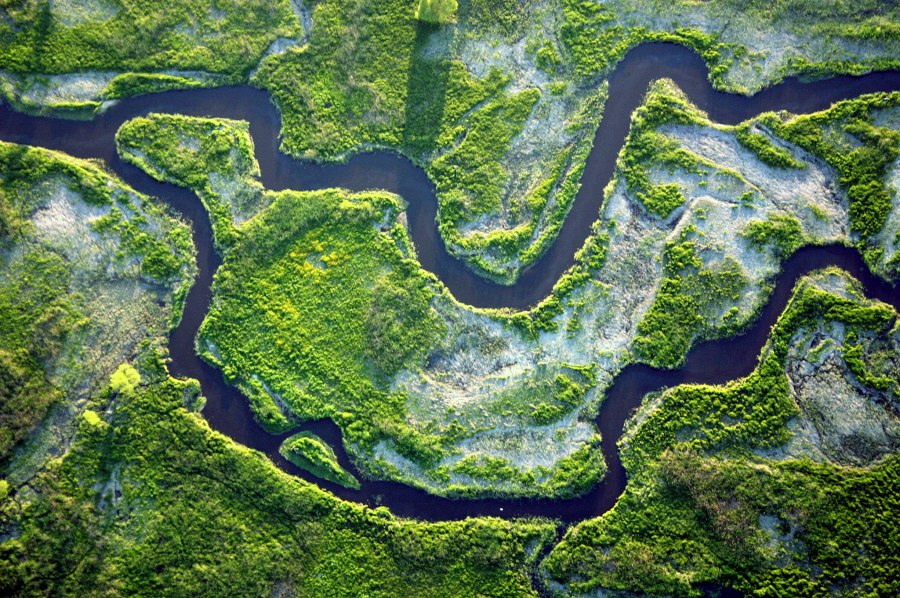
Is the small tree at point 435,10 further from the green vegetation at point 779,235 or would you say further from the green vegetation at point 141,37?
the green vegetation at point 779,235

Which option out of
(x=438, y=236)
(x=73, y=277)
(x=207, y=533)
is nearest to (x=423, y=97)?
(x=438, y=236)

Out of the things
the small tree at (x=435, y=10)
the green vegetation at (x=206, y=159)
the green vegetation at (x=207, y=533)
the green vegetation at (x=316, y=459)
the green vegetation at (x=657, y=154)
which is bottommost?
the green vegetation at (x=207, y=533)

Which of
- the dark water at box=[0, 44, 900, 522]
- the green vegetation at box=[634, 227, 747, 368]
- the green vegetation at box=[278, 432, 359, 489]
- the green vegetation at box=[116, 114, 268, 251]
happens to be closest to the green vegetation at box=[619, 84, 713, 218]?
the dark water at box=[0, 44, 900, 522]

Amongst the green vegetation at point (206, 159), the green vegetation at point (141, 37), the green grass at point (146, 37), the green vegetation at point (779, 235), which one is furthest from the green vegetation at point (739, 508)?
the green vegetation at point (141, 37)

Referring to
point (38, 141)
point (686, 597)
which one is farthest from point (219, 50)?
point (686, 597)

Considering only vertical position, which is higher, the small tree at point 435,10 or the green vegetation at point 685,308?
the small tree at point 435,10
